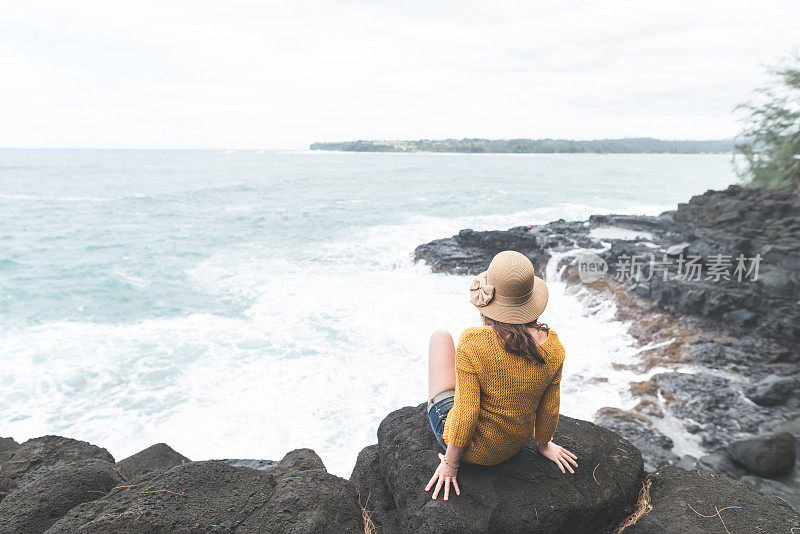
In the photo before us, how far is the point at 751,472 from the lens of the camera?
587 centimetres

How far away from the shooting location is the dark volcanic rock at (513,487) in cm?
274

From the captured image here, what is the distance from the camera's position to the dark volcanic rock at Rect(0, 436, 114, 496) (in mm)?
4262

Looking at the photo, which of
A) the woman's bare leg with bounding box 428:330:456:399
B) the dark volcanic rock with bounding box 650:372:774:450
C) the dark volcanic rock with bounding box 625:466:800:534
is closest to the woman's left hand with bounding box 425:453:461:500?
the woman's bare leg with bounding box 428:330:456:399

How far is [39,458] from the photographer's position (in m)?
4.52

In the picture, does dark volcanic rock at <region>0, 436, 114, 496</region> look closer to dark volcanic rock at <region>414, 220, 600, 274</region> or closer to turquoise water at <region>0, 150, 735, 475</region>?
turquoise water at <region>0, 150, 735, 475</region>

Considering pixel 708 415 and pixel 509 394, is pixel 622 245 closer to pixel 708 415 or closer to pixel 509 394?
pixel 708 415

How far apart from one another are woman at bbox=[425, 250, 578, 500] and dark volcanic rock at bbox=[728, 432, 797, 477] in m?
5.01

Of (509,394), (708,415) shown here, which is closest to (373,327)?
(708,415)

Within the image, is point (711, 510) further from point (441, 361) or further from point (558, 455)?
point (441, 361)

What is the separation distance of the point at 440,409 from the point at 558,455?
3.14 feet

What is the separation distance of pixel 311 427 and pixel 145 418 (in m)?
3.30

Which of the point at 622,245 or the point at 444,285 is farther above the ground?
the point at 622,245

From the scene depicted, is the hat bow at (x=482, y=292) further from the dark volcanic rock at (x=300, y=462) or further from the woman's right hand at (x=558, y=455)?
the dark volcanic rock at (x=300, y=462)

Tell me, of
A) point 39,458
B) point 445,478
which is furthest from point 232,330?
point 445,478
